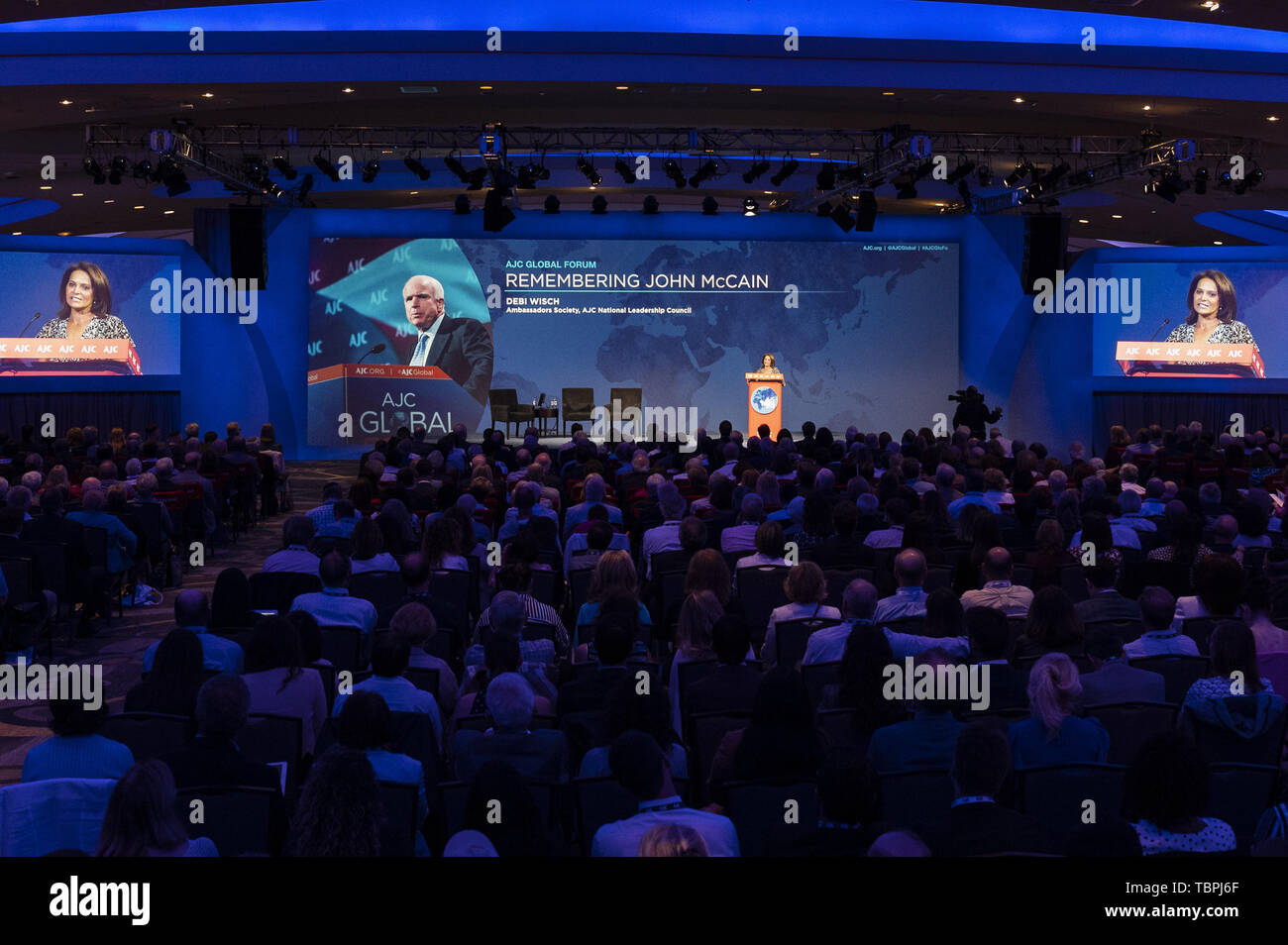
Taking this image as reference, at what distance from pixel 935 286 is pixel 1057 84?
919cm

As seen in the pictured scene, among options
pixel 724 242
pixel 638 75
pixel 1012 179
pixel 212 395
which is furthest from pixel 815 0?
pixel 212 395

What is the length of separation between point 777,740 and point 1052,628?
1.92 m

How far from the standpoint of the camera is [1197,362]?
21.0 m

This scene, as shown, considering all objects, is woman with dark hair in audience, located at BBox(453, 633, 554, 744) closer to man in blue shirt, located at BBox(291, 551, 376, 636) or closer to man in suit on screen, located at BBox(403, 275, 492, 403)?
man in blue shirt, located at BBox(291, 551, 376, 636)

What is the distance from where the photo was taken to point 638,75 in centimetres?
1269

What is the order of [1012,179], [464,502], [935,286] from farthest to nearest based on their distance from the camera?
[935,286], [1012,179], [464,502]

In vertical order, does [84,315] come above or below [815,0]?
below

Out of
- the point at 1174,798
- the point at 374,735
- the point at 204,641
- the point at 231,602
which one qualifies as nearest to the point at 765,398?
the point at 231,602

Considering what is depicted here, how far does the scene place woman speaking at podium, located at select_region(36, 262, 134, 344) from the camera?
20031 mm

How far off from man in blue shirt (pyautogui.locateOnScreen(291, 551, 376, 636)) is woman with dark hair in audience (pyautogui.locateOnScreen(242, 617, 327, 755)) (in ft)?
3.16

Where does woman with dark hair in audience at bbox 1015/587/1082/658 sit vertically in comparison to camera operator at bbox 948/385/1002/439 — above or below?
below

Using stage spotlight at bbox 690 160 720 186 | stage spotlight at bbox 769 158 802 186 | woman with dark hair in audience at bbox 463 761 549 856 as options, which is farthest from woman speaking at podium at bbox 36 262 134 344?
woman with dark hair in audience at bbox 463 761 549 856
